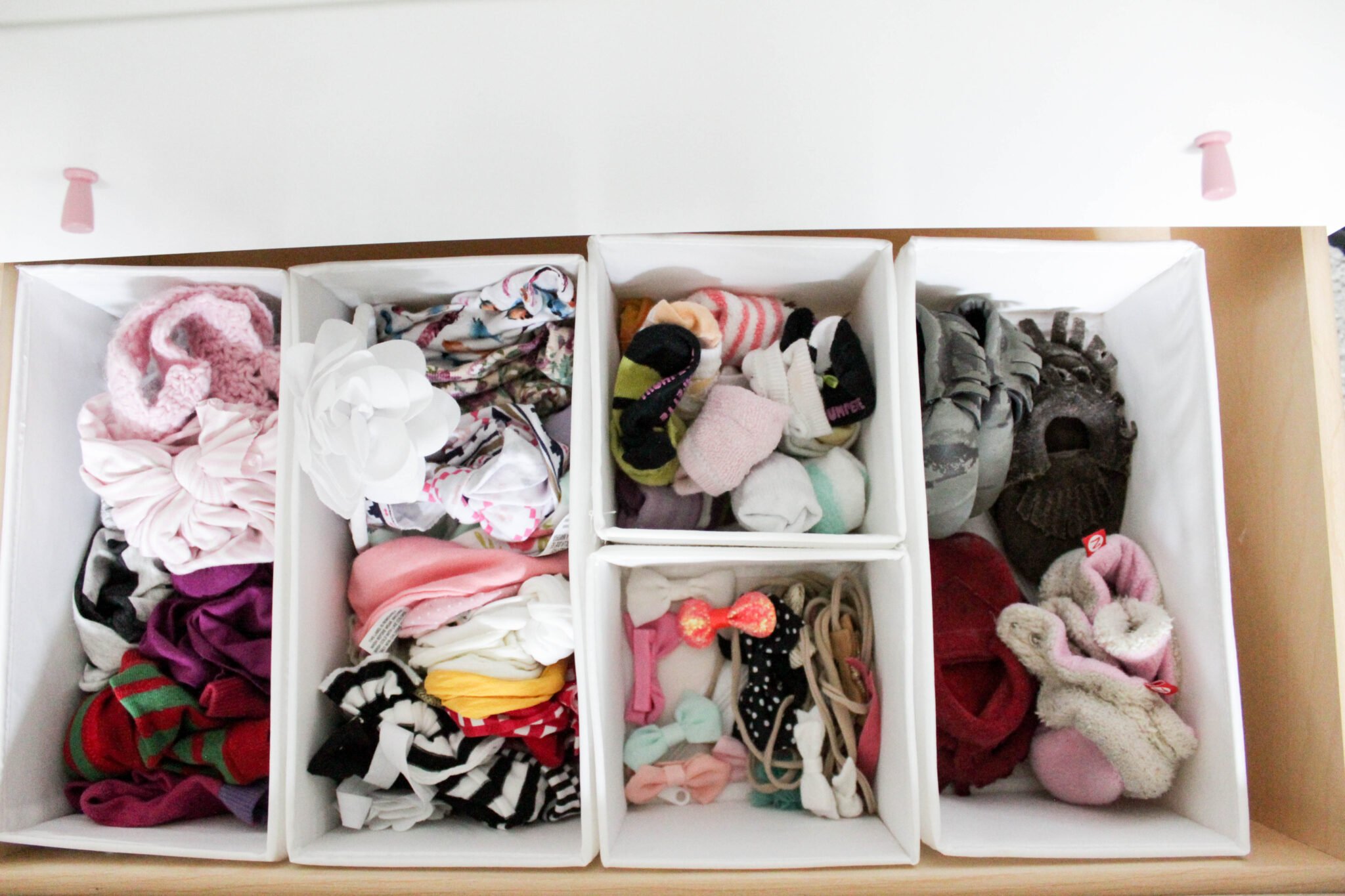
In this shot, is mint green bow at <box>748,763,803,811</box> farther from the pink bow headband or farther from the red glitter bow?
the red glitter bow

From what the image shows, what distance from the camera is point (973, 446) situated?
1.02 meters

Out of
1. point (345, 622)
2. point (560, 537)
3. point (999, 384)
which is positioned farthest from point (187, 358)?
point (999, 384)

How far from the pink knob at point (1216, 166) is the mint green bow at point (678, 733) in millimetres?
823

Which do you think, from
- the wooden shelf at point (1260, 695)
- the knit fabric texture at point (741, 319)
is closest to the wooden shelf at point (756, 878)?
the wooden shelf at point (1260, 695)

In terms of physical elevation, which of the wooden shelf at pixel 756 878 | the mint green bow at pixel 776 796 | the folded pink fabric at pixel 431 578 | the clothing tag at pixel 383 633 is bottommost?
the wooden shelf at pixel 756 878

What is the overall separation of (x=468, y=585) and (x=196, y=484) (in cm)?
35

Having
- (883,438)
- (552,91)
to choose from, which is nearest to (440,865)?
(883,438)

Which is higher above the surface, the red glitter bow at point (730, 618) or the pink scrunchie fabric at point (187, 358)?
the pink scrunchie fabric at point (187, 358)

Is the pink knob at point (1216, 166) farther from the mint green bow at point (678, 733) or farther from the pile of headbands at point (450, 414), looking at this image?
the mint green bow at point (678, 733)

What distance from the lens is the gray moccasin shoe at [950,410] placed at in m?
1.01

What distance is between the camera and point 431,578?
1.04 metres

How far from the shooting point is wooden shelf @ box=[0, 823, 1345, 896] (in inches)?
34.9

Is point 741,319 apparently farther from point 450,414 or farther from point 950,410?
point 450,414

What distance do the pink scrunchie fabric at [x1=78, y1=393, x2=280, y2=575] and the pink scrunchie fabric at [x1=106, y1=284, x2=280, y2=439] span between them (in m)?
0.03
